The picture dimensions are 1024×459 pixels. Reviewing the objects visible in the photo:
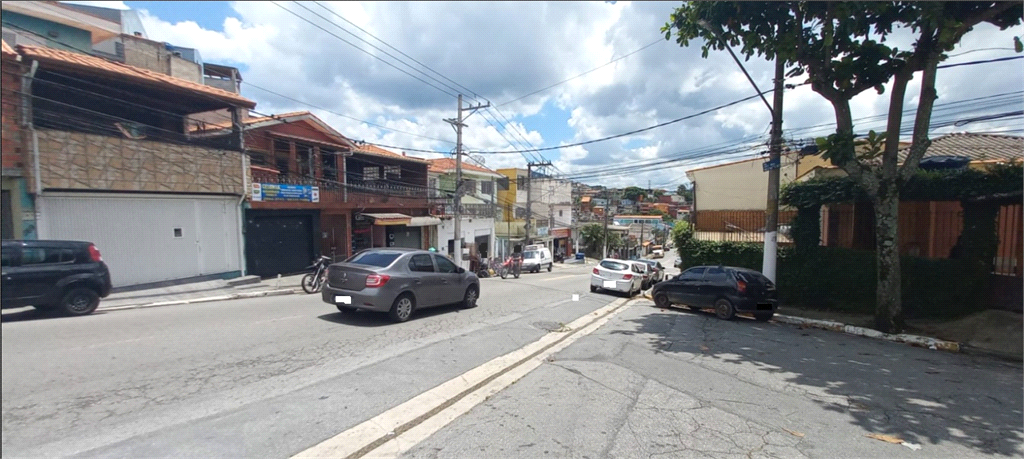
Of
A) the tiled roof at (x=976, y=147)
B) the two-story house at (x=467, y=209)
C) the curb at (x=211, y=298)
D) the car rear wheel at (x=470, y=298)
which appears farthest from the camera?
the two-story house at (x=467, y=209)

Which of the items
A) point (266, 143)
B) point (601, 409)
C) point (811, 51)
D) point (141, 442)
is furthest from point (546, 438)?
point (266, 143)

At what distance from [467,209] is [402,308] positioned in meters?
24.0

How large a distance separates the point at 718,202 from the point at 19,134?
26616 mm

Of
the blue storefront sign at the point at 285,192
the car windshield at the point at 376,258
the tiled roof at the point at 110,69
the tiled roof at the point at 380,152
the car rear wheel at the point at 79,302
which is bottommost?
the car rear wheel at the point at 79,302

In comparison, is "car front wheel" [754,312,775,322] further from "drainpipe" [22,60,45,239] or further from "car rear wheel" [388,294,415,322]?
"drainpipe" [22,60,45,239]

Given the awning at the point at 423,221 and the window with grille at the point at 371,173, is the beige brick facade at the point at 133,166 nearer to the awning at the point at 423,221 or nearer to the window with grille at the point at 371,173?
the awning at the point at 423,221

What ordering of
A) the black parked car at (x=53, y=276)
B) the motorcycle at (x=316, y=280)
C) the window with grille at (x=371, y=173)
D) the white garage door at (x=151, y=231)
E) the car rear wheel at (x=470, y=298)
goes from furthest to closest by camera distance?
1. the window with grille at (x=371, y=173)
2. the motorcycle at (x=316, y=280)
3. the white garage door at (x=151, y=231)
4. the car rear wheel at (x=470, y=298)
5. the black parked car at (x=53, y=276)

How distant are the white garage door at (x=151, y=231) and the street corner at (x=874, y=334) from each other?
57.8 ft

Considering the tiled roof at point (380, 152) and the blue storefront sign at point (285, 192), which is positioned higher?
the tiled roof at point (380, 152)

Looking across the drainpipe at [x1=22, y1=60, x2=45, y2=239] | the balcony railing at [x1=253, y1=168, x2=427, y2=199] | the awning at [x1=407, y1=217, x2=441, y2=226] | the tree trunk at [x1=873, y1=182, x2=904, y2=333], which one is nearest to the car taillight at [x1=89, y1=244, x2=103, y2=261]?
the drainpipe at [x1=22, y1=60, x2=45, y2=239]

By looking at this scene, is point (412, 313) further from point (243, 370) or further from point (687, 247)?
point (687, 247)

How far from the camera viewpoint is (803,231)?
13.9 metres

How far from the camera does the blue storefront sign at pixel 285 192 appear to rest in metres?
17.1

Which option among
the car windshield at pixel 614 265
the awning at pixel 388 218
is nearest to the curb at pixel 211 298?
the awning at pixel 388 218
